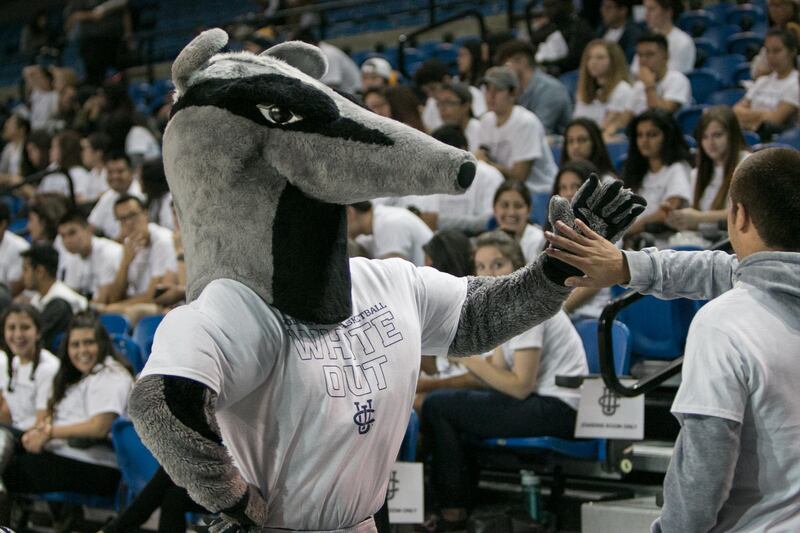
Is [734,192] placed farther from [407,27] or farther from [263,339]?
[407,27]

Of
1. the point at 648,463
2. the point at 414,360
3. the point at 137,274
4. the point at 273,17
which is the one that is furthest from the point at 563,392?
the point at 273,17

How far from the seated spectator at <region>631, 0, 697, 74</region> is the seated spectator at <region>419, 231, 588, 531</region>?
380 cm

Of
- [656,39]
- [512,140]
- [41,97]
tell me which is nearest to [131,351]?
[512,140]

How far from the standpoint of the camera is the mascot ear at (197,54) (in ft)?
6.95

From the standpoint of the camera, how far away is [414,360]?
222cm

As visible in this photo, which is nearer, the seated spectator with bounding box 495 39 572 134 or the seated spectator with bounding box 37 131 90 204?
the seated spectator with bounding box 495 39 572 134

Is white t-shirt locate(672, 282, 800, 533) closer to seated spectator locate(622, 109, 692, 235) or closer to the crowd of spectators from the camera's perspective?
the crowd of spectators

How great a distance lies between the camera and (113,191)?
817 cm

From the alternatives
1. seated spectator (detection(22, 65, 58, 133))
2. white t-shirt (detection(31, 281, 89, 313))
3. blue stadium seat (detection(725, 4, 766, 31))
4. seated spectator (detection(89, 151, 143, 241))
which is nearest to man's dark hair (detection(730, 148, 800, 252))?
white t-shirt (detection(31, 281, 89, 313))

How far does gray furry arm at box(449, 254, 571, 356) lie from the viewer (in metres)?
2.24

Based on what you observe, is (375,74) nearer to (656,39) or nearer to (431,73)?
(431,73)

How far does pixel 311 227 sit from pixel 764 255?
80 centimetres

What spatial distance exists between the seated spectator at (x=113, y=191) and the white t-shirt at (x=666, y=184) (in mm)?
3685

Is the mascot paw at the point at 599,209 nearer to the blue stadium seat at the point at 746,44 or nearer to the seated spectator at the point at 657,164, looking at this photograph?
the seated spectator at the point at 657,164
